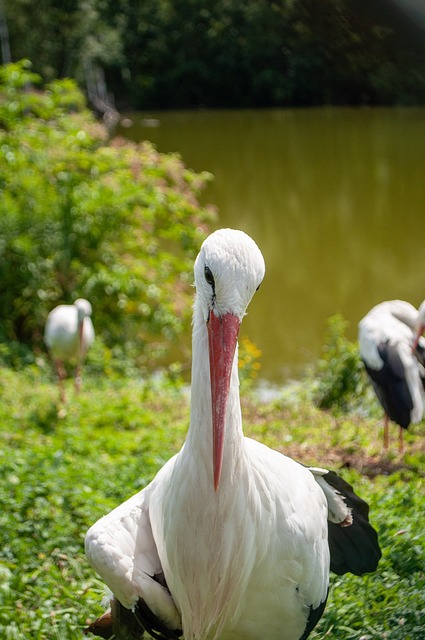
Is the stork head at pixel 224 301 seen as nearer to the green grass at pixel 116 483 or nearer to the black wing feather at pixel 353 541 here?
the black wing feather at pixel 353 541

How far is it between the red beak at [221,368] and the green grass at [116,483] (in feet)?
3.74

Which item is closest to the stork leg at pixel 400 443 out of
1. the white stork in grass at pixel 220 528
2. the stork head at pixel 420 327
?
the stork head at pixel 420 327

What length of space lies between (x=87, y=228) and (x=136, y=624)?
6.55 meters

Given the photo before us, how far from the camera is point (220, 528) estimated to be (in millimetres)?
2221

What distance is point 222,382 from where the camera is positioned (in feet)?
6.61

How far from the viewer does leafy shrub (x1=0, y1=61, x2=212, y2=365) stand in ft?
27.8

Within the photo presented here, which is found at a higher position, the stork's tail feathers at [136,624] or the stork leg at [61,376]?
the stork's tail feathers at [136,624]

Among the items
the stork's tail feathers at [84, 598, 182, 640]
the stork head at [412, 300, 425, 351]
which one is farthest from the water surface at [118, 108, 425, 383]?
the stork's tail feathers at [84, 598, 182, 640]

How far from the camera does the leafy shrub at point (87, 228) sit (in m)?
8.48

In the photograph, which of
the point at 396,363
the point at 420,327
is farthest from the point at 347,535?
the point at 420,327

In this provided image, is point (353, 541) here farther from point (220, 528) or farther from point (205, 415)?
point (205, 415)

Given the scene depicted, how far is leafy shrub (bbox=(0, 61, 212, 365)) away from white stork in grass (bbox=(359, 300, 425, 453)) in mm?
3384

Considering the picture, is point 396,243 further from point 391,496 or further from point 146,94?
point 146,94

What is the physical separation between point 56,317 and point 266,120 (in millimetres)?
25799
